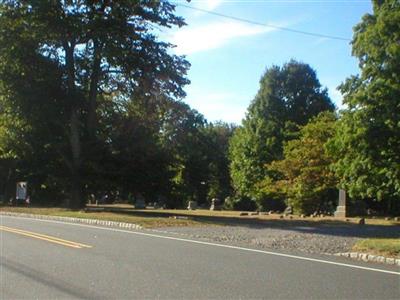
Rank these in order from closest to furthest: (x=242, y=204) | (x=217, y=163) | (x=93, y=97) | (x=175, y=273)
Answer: (x=175, y=273), (x=93, y=97), (x=242, y=204), (x=217, y=163)

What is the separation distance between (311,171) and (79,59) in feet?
57.6

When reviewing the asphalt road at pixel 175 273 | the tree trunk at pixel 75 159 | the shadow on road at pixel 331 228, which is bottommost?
the asphalt road at pixel 175 273

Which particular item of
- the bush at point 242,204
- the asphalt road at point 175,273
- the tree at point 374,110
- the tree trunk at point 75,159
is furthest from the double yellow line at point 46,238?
the bush at point 242,204

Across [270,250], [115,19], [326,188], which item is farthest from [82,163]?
[270,250]

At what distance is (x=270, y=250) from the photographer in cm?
1478

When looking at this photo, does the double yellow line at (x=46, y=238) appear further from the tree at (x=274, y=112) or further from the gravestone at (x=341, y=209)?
the tree at (x=274, y=112)

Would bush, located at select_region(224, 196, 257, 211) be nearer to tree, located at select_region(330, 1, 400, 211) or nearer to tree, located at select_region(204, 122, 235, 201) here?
tree, located at select_region(204, 122, 235, 201)

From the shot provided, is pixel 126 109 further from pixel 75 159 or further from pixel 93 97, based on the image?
pixel 75 159

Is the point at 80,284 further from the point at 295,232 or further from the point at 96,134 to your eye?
the point at 96,134

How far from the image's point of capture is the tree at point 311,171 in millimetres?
39719

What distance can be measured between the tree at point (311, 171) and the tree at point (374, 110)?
10916mm

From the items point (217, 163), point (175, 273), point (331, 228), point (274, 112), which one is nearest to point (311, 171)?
point (331, 228)

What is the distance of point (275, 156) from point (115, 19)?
27538mm

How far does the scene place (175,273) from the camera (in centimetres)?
1054
